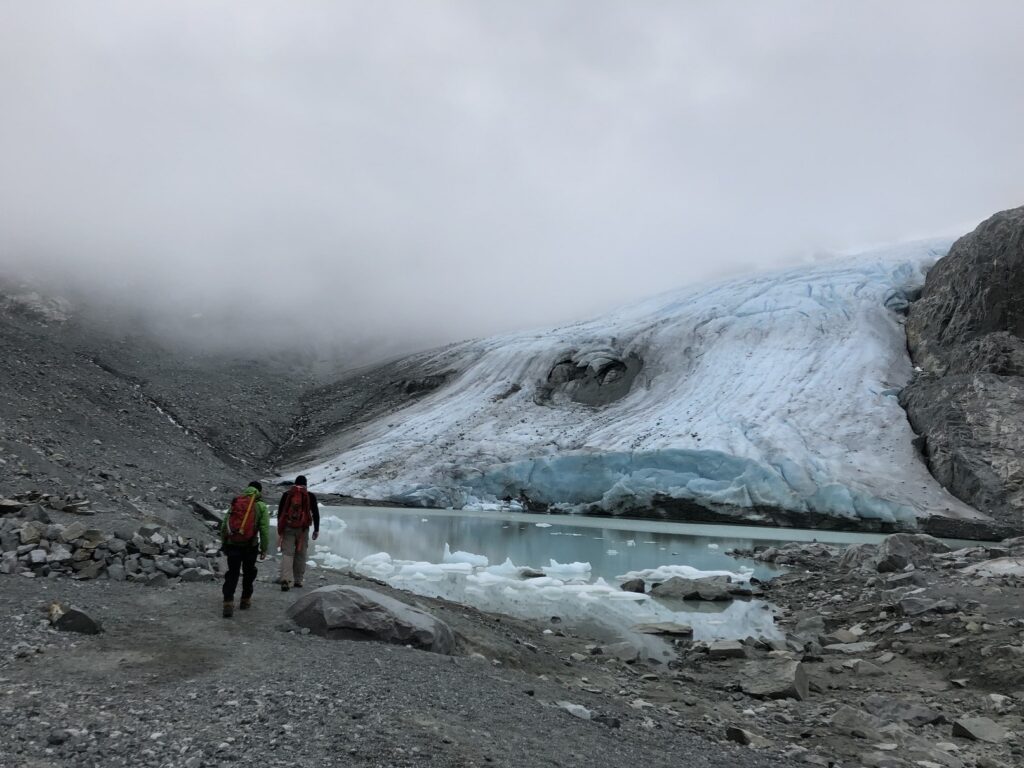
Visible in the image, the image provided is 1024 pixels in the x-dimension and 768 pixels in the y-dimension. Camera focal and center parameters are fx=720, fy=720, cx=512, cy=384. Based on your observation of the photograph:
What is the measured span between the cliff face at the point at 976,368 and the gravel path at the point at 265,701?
26.2 meters

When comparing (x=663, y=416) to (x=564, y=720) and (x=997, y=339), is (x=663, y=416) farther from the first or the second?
(x=564, y=720)

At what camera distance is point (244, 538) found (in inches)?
230

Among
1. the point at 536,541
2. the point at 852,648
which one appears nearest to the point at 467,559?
A: the point at 536,541

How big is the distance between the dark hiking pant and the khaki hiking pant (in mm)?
1218

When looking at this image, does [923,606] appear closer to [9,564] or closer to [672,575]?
[672,575]

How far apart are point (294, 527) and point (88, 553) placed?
1.81 m

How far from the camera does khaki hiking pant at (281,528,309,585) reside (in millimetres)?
7203

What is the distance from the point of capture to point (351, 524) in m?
21.4

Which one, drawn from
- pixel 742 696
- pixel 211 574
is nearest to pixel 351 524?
pixel 211 574

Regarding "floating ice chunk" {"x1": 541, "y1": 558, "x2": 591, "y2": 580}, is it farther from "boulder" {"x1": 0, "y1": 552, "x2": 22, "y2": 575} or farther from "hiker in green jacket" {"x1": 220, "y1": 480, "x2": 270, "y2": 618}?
"boulder" {"x1": 0, "y1": 552, "x2": 22, "y2": 575}

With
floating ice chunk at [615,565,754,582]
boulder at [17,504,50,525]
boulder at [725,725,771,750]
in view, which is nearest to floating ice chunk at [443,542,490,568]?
floating ice chunk at [615,565,754,582]

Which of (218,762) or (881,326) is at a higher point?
(881,326)

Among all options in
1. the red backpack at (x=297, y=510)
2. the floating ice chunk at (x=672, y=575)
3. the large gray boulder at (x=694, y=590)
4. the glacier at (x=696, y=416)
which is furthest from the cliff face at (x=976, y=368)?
the red backpack at (x=297, y=510)

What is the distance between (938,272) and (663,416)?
18.5 m
